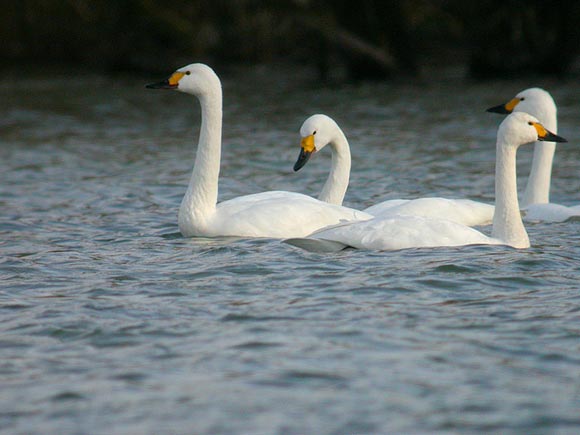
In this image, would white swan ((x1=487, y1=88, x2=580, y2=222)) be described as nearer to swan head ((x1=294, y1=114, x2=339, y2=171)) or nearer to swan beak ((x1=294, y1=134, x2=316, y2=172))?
swan head ((x1=294, y1=114, x2=339, y2=171))

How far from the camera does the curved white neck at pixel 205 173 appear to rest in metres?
9.28

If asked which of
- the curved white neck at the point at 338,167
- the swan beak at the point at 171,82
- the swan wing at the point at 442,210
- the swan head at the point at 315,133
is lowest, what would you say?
the swan wing at the point at 442,210

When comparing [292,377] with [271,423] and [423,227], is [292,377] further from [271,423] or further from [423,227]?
[423,227]

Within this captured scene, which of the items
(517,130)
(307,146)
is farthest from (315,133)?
(517,130)

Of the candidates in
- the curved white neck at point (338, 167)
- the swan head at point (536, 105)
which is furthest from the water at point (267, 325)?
the curved white neck at point (338, 167)

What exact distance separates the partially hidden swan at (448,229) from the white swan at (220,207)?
461 mm

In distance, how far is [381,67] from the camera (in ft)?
93.7

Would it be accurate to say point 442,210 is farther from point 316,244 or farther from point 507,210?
point 316,244

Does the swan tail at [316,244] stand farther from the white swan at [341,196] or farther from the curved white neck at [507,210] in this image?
the white swan at [341,196]

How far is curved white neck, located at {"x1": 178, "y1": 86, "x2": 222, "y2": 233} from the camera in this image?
9281mm

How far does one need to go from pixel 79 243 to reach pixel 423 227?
295 centimetres

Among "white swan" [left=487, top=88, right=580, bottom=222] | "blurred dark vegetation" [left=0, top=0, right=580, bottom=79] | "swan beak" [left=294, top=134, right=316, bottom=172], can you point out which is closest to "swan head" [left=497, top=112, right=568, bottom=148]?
"white swan" [left=487, top=88, right=580, bottom=222]

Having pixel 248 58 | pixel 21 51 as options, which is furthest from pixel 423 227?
pixel 21 51

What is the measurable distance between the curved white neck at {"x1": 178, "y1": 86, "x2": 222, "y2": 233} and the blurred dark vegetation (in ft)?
55.5
